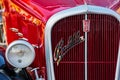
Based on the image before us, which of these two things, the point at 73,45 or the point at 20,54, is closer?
the point at 20,54

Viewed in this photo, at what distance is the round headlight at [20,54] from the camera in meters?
5.37

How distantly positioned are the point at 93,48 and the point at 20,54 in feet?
2.49

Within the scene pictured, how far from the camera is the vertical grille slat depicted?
557 centimetres

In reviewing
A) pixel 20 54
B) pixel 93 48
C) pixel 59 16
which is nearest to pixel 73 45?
pixel 93 48

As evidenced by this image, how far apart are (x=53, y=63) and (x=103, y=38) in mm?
574

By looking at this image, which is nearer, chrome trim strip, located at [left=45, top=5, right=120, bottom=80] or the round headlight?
the round headlight

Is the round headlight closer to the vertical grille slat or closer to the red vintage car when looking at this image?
the red vintage car

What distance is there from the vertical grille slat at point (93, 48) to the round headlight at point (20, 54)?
13.0 inches

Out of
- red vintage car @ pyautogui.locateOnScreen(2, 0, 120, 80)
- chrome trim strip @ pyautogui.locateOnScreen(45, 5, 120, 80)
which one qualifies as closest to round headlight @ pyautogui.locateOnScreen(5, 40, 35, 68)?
red vintage car @ pyautogui.locateOnScreen(2, 0, 120, 80)

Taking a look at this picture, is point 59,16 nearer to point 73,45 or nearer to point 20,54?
point 73,45

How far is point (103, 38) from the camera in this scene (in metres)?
5.61

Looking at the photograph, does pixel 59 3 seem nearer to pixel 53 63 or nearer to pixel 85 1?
pixel 85 1

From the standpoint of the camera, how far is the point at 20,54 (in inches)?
213

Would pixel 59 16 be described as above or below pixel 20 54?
above
